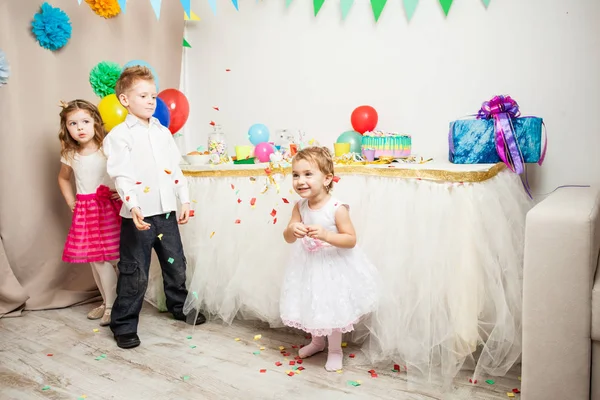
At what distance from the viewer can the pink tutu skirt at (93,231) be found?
2496 mm

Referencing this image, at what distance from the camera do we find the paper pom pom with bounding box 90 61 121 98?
246 centimetres

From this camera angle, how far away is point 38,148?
2707 mm

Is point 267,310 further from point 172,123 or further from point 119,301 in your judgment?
point 172,123

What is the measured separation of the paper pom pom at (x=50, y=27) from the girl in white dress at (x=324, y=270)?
1.58 m

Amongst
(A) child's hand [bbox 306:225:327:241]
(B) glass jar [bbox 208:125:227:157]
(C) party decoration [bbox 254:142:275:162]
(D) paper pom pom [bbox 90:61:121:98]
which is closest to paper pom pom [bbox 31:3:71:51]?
(D) paper pom pom [bbox 90:61:121:98]

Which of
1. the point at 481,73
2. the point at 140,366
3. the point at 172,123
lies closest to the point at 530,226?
the point at 481,73

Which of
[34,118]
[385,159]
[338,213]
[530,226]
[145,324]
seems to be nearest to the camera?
[530,226]

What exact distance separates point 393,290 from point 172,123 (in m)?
1.47

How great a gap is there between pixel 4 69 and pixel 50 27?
1.02 feet

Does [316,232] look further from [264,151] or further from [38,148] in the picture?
[38,148]

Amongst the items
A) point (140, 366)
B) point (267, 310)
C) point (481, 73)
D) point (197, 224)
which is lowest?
point (140, 366)

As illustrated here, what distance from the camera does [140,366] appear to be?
2.03 metres

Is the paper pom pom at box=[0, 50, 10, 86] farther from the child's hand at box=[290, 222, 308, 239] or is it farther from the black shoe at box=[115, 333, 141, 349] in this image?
the child's hand at box=[290, 222, 308, 239]

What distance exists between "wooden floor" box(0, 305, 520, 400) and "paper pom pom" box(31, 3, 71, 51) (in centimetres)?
141
